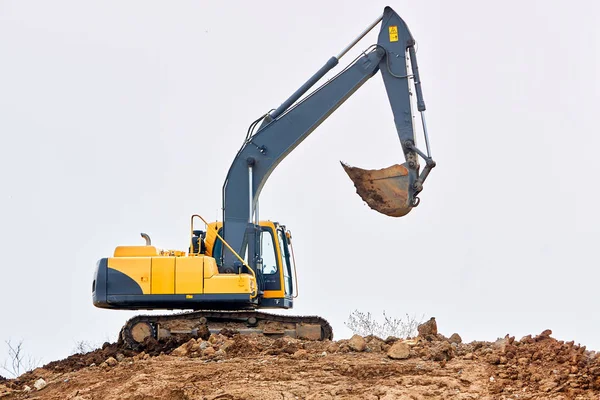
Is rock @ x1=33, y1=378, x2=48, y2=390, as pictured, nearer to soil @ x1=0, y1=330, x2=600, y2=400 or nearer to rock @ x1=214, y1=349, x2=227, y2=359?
soil @ x1=0, y1=330, x2=600, y2=400

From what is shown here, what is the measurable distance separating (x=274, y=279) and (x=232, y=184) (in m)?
1.64

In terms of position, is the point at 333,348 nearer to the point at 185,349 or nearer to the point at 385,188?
the point at 185,349

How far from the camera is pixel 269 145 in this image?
16.6 m

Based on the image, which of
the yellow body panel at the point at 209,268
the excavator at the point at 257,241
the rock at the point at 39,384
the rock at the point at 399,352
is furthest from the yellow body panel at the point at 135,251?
the rock at the point at 399,352

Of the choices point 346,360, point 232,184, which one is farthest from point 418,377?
point 232,184

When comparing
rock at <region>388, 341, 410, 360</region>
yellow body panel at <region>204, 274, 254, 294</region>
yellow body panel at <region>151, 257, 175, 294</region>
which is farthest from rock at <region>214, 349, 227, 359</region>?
rock at <region>388, 341, 410, 360</region>

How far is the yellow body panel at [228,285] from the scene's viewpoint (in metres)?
15.5

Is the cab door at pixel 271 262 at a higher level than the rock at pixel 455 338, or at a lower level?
higher

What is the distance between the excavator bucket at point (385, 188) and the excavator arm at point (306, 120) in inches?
3.2

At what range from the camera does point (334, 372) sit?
12422 mm

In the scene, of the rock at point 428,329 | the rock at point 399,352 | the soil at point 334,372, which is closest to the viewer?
the soil at point 334,372

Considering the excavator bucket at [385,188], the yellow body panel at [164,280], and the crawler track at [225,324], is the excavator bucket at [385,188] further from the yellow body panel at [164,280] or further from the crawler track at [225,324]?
the yellow body panel at [164,280]

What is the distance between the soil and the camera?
1137 centimetres

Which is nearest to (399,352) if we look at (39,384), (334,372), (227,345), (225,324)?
(334,372)
